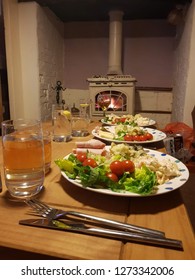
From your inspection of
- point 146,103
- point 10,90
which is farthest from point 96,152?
point 146,103

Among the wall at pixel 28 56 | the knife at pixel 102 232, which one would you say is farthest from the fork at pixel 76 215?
the wall at pixel 28 56

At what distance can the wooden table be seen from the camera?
0.37m

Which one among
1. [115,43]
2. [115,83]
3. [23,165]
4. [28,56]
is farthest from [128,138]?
[115,43]

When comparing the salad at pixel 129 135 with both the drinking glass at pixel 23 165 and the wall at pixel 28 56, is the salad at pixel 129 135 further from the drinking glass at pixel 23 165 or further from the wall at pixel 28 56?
the wall at pixel 28 56

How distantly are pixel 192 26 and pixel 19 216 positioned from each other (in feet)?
7.79

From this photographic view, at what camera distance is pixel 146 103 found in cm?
344

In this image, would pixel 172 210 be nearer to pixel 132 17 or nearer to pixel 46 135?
pixel 46 135

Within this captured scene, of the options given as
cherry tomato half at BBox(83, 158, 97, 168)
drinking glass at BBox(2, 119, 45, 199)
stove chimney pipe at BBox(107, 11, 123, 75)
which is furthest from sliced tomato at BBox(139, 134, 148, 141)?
stove chimney pipe at BBox(107, 11, 123, 75)

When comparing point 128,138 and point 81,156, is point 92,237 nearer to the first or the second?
point 81,156

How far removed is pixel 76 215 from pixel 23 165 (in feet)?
0.59

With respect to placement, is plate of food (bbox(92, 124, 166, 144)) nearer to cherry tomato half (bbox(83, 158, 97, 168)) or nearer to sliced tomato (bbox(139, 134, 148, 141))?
sliced tomato (bbox(139, 134, 148, 141))

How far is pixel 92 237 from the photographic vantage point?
0.41 meters

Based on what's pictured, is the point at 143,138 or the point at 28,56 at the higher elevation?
the point at 28,56

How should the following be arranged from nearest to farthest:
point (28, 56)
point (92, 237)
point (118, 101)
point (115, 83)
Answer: point (92, 237), point (28, 56), point (115, 83), point (118, 101)
